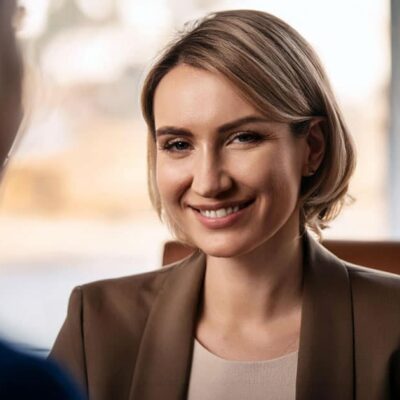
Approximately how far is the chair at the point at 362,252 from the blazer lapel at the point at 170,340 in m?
0.18

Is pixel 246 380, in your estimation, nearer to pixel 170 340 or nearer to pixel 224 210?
pixel 170 340

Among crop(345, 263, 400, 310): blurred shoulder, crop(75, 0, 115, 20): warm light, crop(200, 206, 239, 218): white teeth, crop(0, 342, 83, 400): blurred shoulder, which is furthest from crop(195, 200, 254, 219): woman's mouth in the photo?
crop(75, 0, 115, 20): warm light

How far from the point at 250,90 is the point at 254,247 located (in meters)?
0.29

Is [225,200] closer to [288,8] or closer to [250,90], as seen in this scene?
[250,90]

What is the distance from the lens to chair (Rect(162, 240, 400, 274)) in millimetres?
1786

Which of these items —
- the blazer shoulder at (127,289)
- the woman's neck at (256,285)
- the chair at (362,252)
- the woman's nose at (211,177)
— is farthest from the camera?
the chair at (362,252)

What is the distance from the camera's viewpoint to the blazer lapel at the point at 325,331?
1.44 m

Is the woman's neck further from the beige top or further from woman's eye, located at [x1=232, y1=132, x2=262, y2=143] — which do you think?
woman's eye, located at [x1=232, y1=132, x2=262, y2=143]

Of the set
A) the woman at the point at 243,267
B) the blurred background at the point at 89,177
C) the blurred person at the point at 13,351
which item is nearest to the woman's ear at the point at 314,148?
the woman at the point at 243,267

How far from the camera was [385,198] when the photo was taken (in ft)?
11.0

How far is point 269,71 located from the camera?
1.39 metres

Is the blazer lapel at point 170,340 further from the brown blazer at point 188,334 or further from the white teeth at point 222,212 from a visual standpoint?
the white teeth at point 222,212

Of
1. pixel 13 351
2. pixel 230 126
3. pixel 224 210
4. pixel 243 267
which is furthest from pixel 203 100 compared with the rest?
pixel 13 351

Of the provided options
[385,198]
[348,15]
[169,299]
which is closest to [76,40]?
[348,15]
